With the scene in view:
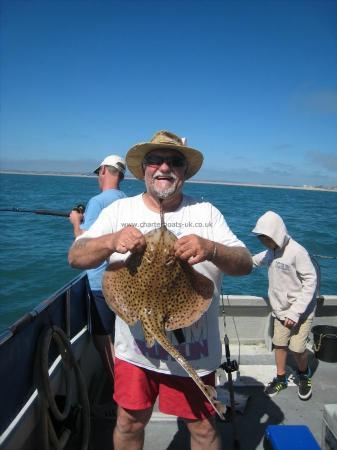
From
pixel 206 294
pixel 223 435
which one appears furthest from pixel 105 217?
pixel 223 435

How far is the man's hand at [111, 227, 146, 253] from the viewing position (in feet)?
6.53

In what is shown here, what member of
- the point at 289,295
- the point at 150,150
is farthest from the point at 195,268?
the point at 289,295

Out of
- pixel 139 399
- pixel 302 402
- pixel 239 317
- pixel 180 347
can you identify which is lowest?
pixel 302 402

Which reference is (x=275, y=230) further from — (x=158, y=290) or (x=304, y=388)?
(x=158, y=290)

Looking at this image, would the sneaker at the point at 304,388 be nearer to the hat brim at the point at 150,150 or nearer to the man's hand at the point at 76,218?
the hat brim at the point at 150,150

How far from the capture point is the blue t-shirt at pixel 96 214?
11.9 ft

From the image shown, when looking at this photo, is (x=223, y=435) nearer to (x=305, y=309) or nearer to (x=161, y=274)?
(x=305, y=309)

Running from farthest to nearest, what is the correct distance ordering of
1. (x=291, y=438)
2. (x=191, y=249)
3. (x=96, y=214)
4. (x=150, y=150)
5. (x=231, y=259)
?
(x=96, y=214)
(x=291, y=438)
(x=150, y=150)
(x=231, y=259)
(x=191, y=249)

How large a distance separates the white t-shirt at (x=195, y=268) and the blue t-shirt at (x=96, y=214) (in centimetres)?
116

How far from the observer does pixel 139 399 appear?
247cm

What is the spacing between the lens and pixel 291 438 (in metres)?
2.70

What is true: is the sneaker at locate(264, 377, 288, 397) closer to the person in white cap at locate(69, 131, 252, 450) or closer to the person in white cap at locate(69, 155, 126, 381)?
the person in white cap at locate(69, 155, 126, 381)

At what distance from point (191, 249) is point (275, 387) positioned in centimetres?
322

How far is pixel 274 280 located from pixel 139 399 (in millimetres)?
2573
